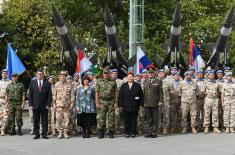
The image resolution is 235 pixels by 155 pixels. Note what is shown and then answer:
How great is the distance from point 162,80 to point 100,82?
71.6 inches

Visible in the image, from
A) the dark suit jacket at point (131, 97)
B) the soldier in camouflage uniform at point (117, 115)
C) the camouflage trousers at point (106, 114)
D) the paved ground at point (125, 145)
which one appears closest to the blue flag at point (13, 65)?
the paved ground at point (125, 145)

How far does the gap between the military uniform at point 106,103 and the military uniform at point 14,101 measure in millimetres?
2168

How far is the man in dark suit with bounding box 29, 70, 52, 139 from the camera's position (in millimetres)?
12359

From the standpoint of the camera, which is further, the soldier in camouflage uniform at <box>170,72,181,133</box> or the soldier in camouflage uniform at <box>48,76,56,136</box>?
the soldier in camouflage uniform at <box>170,72,181,133</box>

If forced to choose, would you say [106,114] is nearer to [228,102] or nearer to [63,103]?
[63,103]

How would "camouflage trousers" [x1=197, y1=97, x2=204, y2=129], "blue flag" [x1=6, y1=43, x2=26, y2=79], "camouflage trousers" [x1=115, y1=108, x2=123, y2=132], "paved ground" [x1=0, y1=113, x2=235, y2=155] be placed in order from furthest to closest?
1. "blue flag" [x1=6, y1=43, x2=26, y2=79]
2. "camouflage trousers" [x1=197, y1=97, x2=204, y2=129]
3. "camouflage trousers" [x1=115, y1=108, x2=123, y2=132]
4. "paved ground" [x1=0, y1=113, x2=235, y2=155]

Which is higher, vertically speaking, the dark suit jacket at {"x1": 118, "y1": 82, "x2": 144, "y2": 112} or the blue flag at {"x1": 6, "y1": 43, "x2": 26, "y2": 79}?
the blue flag at {"x1": 6, "y1": 43, "x2": 26, "y2": 79}

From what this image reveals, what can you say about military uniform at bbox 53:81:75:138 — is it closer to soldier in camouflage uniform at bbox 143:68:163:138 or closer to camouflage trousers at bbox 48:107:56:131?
camouflage trousers at bbox 48:107:56:131

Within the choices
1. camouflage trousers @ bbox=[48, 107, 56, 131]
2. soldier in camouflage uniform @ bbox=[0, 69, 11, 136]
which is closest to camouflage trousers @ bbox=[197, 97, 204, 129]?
camouflage trousers @ bbox=[48, 107, 56, 131]

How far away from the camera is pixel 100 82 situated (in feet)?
41.3

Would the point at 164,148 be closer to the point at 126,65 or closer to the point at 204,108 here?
the point at 204,108

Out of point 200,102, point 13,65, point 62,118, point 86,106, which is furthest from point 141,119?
point 13,65

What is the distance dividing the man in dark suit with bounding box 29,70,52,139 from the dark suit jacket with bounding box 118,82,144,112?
1.85 m

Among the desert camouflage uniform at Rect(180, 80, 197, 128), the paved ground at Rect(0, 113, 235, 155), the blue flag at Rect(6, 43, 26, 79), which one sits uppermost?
the blue flag at Rect(6, 43, 26, 79)
